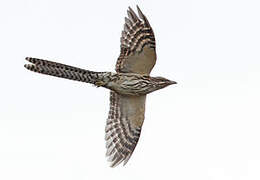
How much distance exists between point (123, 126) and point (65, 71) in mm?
2832

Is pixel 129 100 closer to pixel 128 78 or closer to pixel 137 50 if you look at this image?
pixel 128 78

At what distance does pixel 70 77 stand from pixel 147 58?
7.49 feet

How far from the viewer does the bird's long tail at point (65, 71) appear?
2000 cm

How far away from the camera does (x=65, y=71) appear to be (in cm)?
2038

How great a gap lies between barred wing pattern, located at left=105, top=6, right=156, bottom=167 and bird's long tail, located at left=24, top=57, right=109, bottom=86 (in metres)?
0.63

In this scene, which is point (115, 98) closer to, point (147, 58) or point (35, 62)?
point (147, 58)

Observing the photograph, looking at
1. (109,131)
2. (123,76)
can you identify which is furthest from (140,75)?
(109,131)

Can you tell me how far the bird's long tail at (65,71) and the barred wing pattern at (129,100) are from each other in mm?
635

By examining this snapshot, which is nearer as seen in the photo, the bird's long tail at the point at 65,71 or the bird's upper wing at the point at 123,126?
the bird's long tail at the point at 65,71

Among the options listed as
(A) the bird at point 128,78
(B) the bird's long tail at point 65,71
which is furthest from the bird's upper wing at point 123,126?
(B) the bird's long tail at point 65,71

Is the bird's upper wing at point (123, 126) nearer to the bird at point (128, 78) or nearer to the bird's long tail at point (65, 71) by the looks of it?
the bird at point (128, 78)

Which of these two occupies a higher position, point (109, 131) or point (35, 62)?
point (35, 62)

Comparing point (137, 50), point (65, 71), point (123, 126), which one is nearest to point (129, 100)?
point (123, 126)

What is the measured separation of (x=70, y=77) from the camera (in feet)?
67.2
